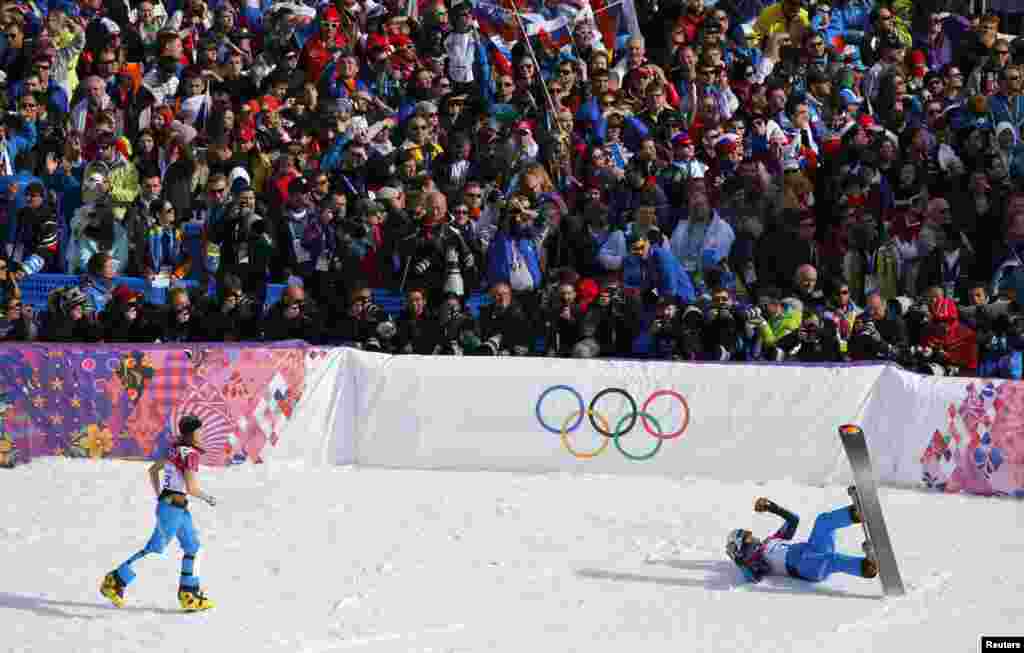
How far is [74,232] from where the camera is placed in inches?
672

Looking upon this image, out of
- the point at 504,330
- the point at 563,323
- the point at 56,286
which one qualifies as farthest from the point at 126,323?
the point at 563,323

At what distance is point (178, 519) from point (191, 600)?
1.84 ft

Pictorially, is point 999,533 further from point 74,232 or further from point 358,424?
point 74,232

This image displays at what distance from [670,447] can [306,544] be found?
3652 millimetres

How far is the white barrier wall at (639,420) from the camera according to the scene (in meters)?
15.3

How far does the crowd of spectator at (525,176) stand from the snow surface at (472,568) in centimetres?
155

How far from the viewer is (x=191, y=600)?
1146cm

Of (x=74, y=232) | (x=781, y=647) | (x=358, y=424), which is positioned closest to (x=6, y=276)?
(x=74, y=232)

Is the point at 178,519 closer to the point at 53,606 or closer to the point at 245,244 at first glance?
the point at 53,606

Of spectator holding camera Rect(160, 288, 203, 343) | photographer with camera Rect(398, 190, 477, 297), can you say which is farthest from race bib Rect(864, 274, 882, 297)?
spectator holding camera Rect(160, 288, 203, 343)

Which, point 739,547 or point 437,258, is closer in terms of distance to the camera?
point 739,547

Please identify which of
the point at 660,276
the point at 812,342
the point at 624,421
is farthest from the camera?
the point at 660,276

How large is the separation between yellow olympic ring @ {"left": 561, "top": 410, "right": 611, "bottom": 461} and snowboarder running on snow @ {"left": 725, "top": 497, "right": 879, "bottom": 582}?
285 centimetres

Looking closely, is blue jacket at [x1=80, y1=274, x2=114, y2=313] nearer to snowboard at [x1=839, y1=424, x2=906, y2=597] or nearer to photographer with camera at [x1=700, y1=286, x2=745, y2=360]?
photographer with camera at [x1=700, y1=286, x2=745, y2=360]
